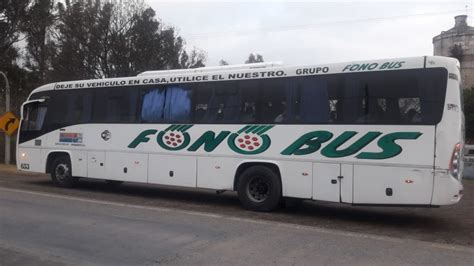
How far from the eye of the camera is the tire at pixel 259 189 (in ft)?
35.2

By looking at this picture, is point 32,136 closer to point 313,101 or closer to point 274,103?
point 274,103

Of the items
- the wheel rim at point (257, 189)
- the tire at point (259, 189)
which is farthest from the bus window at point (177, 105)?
the wheel rim at point (257, 189)

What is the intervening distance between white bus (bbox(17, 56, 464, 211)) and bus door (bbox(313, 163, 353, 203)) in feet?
0.06

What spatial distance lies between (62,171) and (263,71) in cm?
709

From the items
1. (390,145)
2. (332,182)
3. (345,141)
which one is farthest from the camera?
(332,182)

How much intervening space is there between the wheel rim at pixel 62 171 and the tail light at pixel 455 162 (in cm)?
1026

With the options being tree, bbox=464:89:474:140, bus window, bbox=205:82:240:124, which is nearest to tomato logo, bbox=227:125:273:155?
bus window, bbox=205:82:240:124

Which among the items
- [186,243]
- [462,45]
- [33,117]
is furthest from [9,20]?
[462,45]

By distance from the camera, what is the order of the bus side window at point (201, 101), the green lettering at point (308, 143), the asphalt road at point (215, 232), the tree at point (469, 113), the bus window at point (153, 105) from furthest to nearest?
the tree at point (469, 113) → the bus window at point (153, 105) → the bus side window at point (201, 101) → the green lettering at point (308, 143) → the asphalt road at point (215, 232)

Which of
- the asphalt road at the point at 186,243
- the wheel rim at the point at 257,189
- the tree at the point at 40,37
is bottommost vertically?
the asphalt road at the point at 186,243

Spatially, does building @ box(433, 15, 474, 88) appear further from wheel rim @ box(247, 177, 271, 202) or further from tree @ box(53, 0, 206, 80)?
wheel rim @ box(247, 177, 271, 202)

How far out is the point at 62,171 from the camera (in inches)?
591

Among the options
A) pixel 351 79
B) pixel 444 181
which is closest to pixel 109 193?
pixel 351 79

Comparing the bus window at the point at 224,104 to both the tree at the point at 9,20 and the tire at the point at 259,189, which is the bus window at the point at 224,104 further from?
A: the tree at the point at 9,20
